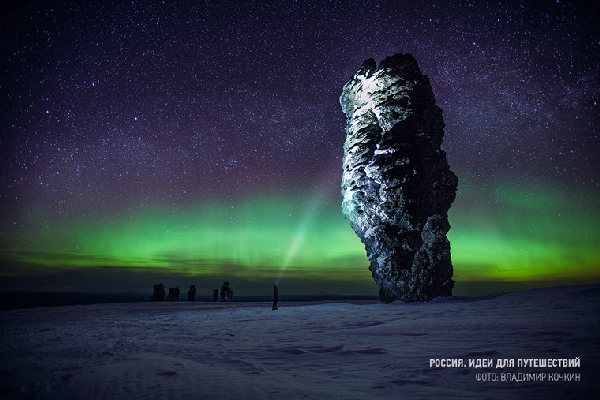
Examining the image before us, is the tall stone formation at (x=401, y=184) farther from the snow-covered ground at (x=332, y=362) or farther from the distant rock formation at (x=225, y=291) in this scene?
the distant rock formation at (x=225, y=291)

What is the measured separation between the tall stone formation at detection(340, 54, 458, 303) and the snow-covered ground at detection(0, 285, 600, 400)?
28.6 feet

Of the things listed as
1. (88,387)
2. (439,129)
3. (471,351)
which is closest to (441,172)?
(439,129)

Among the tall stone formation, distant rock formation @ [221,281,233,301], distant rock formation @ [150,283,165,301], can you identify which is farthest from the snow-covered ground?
distant rock formation @ [150,283,165,301]

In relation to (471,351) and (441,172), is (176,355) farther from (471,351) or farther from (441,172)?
(441,172)

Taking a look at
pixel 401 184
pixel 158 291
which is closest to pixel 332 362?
pixel 401 184

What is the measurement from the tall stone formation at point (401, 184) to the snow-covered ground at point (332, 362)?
8.73 meters

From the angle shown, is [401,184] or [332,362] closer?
[332,362]

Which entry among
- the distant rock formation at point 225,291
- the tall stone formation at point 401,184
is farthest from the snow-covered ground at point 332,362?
the distant rock formation at point 225,291

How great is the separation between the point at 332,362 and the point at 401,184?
13.3m

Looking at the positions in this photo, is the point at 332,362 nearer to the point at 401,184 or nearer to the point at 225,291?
the point at 401,184

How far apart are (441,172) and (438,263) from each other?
5711mm

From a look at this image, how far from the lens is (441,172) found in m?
18.1

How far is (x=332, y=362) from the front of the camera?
4.80 metres

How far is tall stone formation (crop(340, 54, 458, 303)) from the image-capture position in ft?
53.7
